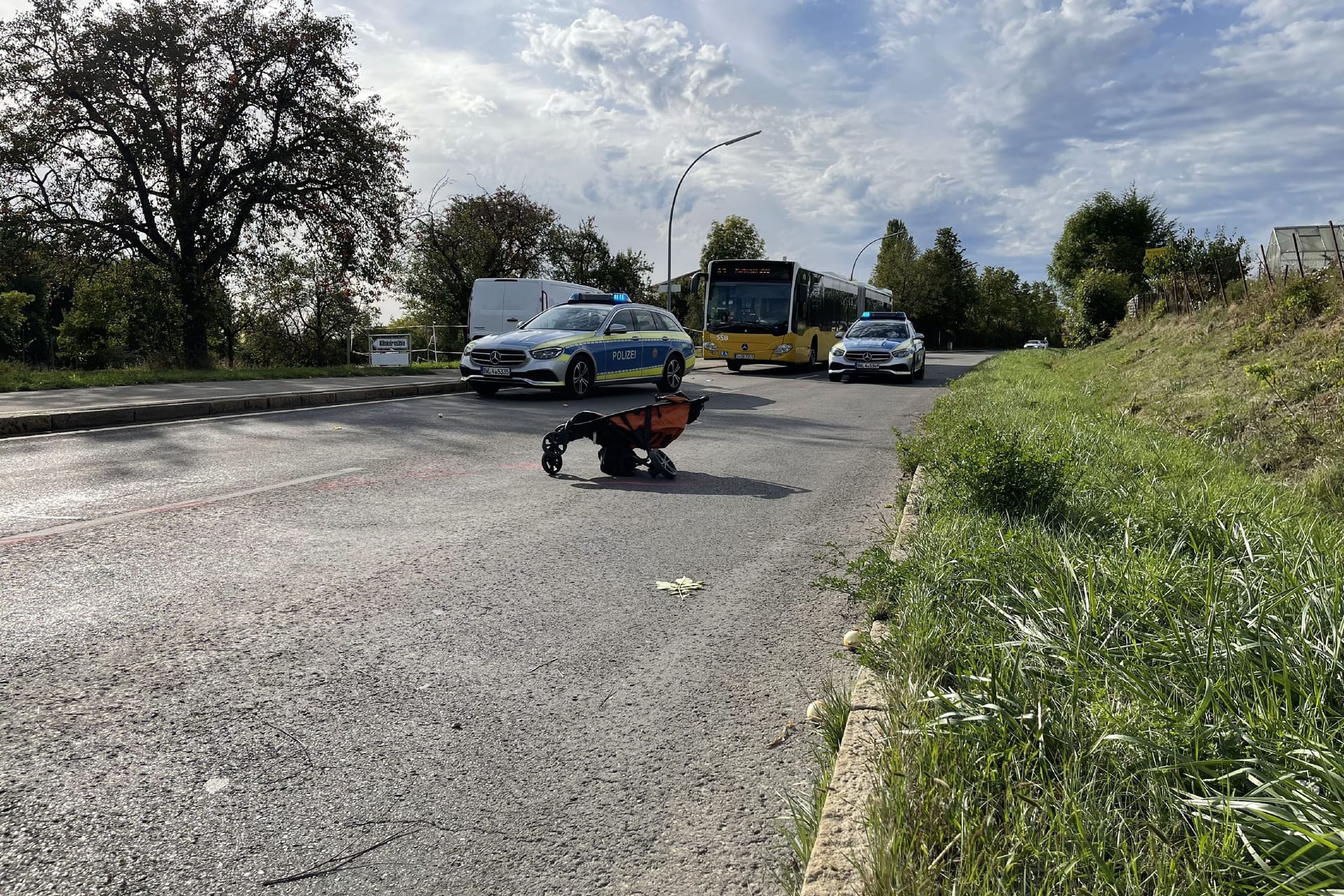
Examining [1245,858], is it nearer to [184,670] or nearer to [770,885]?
[770,885]

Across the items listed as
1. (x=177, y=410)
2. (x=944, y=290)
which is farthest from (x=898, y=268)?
(x=177, y=410)

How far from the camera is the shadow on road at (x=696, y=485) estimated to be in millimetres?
7410

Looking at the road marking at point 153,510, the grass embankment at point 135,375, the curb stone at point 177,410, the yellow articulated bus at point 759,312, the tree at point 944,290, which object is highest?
the tree at point 944,290

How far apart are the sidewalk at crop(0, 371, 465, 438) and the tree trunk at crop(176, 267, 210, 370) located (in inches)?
205

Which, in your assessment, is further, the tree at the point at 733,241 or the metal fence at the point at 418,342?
the tree at the point at 733,241

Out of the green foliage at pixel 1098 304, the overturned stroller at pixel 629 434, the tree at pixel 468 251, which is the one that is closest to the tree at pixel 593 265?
the tree at pixel 468 251

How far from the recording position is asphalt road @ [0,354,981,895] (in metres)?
2.27

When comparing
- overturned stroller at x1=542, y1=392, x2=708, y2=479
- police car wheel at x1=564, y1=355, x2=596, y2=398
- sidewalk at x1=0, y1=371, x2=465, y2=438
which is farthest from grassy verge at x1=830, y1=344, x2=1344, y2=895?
police car wheel at x1=564, y1=355, x2=596, y2=398

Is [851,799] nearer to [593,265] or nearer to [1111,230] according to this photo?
[593,265]

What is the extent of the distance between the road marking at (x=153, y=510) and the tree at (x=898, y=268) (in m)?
83.3

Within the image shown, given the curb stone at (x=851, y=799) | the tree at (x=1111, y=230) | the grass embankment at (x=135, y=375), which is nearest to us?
the curb stone at (x=851, y=799)

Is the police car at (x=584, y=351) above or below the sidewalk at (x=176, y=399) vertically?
above

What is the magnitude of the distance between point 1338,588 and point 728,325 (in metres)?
24.7

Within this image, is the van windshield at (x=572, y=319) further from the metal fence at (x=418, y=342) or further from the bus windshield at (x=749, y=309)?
the bus windshield at (x=749, y=309)
